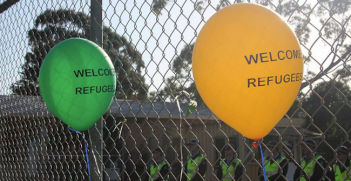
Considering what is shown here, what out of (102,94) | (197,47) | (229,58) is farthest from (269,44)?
(102,94)

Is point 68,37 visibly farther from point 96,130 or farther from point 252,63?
point 252,63

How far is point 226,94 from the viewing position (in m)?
1.04

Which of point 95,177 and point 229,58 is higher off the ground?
point 229,58

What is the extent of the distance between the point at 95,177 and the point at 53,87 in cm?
53

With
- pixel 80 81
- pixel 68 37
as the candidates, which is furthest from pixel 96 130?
pixel 68 37

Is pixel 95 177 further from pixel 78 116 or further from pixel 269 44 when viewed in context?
pixel 269 44

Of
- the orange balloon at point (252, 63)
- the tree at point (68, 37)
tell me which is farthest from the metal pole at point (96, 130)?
the orange balloon at point (252, 63)

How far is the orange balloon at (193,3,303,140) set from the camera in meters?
0.96

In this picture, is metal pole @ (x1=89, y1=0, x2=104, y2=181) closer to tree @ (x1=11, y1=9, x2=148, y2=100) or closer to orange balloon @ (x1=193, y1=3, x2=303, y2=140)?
tree @ (x1=11, y1=9, x2=148, y2=100)

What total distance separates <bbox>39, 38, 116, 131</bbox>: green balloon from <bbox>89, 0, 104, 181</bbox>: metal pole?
0.40 feet

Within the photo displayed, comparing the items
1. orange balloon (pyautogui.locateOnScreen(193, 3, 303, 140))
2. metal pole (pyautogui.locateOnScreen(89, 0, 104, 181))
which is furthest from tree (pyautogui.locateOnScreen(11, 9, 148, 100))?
orange balloon (pyautogui.locateOnScreen(193, 3, 303, 140))

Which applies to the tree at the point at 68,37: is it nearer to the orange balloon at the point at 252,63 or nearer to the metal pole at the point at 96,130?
the metal pole at the point at 96,130

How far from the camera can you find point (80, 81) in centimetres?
168

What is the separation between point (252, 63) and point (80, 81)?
3.28ft
